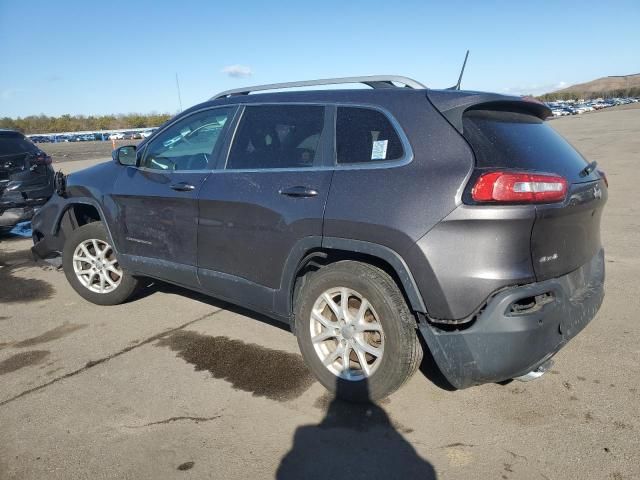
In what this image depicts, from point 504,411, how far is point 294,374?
133cm

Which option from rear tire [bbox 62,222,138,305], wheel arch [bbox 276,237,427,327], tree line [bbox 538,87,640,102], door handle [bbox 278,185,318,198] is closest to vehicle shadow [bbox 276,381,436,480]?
wheel arch [bbox 276,237,427,327]

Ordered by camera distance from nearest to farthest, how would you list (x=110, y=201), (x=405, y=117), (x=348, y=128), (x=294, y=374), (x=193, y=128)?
(x=405, y=117), (x=348, y=128), (x=294, y=374), (x=193, y=128), (x=110, y=201)

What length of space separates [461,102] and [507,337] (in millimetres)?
1252

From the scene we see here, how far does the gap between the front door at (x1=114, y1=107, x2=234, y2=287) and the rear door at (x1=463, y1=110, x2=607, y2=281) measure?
75.4 inches

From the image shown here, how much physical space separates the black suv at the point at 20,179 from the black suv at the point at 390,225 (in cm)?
468

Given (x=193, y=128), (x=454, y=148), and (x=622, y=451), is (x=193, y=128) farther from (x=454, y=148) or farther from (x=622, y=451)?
(x=622, y=451)

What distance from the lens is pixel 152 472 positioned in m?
2.49

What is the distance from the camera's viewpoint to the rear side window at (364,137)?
286cm

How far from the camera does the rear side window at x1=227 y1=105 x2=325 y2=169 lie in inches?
127

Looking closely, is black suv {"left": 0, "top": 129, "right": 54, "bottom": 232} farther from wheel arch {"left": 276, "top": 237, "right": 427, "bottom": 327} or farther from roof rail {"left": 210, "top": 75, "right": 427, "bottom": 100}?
wheel arch {"left": 276, "top": 237, "right": 427, "bottom": 327}

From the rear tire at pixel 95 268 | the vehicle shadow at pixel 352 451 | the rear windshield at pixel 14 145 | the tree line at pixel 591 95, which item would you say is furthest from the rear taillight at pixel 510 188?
the tree line at pixel 591 95

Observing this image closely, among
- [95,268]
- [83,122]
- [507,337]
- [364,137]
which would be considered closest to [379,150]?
[364,137]

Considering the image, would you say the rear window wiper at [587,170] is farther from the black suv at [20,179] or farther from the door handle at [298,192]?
the black suv at [20,179]

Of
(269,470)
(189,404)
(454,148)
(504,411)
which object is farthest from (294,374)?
(454,148)
